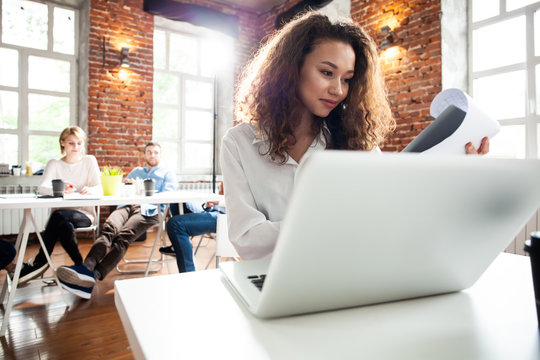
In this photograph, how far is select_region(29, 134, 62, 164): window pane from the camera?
186 inches

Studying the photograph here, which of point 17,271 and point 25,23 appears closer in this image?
point 17,271

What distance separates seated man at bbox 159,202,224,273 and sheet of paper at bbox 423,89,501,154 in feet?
6.97

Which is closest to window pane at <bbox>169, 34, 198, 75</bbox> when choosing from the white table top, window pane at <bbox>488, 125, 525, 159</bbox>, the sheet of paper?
the white table top

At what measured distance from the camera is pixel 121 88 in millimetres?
5012

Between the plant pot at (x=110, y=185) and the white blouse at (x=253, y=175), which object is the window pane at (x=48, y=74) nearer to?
the plant pot at (x=110, y=185)

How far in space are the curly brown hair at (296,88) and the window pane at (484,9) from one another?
331cm

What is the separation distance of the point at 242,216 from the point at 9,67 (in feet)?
16.6

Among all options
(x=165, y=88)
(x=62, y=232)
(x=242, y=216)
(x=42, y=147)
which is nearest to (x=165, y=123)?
(x=165, y=88)

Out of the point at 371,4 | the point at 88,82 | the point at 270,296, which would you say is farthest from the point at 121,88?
the point at 270,296

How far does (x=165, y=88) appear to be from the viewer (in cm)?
561

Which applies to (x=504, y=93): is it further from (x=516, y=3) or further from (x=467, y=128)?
(x=467, y=128)

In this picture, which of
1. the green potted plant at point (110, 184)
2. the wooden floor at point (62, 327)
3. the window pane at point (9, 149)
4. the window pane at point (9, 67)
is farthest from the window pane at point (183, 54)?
the wooden floor at point (62, 327)

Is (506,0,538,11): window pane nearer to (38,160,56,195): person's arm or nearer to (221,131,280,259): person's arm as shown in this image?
(221,131,280,259): person's arm

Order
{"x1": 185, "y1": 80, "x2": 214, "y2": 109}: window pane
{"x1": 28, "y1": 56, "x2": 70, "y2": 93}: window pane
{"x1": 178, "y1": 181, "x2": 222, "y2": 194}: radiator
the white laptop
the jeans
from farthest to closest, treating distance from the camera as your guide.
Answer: {"x1": 185, "y1": 80, "x2": 214, "y2": 109}: window pane → {"x1": 178, "y1": 181, "x2": 222, "y2": 194}: radiator → {"x1": 28, "y1": 56, "x2": 70, "y2": 93}: window pane → the jeans → the white laptop
